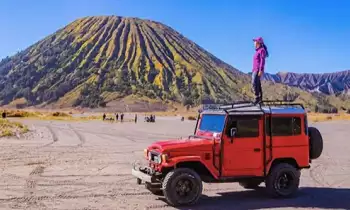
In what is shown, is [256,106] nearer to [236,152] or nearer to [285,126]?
[285,126]

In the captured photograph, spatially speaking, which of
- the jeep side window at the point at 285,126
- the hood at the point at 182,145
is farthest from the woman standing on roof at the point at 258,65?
the hood at the point at 182,145

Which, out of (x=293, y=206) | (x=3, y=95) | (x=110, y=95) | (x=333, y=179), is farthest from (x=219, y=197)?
(x=3, y=95)

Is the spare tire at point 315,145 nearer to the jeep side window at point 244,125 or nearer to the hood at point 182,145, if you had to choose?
the jeep side window at point 244,125

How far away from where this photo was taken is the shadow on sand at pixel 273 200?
436 inches

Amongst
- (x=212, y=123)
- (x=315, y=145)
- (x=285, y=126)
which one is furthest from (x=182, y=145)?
(x=315, y=145)

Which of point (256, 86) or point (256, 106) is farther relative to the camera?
point (256, 86)

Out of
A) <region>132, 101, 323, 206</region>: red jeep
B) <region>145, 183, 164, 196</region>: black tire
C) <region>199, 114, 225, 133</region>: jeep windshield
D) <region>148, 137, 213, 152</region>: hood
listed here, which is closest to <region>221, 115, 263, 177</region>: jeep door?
<region>132, 101, 323, 206</region>: red jeep

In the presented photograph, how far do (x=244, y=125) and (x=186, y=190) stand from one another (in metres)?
2.17

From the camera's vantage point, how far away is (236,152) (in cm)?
1119

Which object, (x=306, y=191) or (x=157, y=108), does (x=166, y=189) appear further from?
(x=157, y=108)

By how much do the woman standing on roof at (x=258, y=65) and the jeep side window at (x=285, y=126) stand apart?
2.99 ft

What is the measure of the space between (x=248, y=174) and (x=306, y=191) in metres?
2.54

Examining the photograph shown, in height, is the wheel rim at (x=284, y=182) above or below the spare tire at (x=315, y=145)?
below

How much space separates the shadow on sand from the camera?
11086mm
